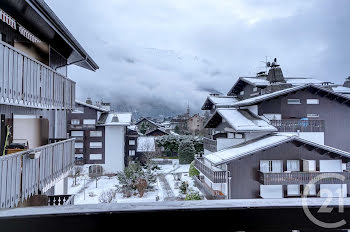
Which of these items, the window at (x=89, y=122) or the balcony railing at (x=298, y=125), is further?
the window at (x=89, y=122)

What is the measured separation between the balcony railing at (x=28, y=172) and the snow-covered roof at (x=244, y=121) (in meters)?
9.09

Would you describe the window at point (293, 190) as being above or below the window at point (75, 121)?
below

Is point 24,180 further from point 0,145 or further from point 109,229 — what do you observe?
point 109,229

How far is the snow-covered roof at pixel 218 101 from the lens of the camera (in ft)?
58.8

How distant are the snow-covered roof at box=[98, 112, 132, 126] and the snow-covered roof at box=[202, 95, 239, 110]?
6.87 meters

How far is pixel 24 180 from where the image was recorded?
371 cm

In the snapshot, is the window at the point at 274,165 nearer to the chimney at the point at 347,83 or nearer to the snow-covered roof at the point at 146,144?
the snow-covered roof at the point at 146,144

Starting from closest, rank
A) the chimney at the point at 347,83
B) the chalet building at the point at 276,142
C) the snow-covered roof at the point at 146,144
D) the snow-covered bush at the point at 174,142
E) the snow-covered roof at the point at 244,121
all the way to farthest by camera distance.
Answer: the chalet building at the point at 276,142 < the snow-covered roof at the point at 244,121 < the chimney at the point at 347,83 < the snow-covered roof at the point at 146,144 < the snow-covered bush at the point at 174,142

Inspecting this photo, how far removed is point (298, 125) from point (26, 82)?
13279 millimetres

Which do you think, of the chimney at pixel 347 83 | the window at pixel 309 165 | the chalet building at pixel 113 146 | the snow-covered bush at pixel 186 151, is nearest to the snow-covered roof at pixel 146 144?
the chalet building at pixel 113 146

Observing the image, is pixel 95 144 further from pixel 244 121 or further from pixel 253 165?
pixel 253 165

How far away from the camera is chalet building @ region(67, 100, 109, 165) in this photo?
21297 mm

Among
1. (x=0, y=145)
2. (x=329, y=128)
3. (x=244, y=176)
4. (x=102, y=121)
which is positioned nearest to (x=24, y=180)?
(x=0, y=145)

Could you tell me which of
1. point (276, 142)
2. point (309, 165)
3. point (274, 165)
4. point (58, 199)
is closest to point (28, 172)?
point (58, 199)
